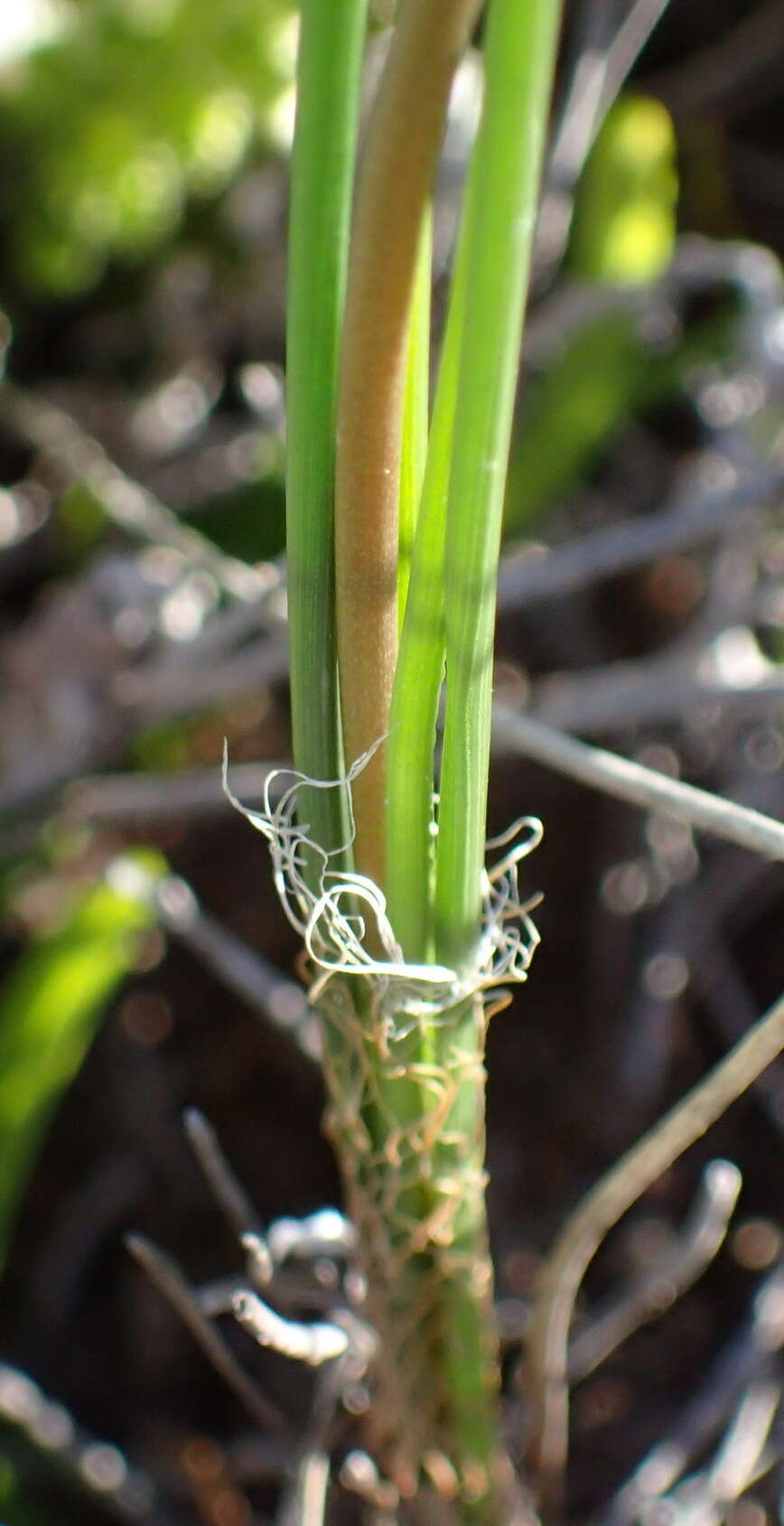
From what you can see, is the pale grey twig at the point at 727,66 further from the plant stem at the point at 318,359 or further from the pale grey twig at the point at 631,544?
A: the plant stem at the point at 318,359

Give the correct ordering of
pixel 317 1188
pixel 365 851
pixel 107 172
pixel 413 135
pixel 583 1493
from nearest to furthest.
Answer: pixel 413 135, pixel 365 851, pixel 583 1493, pixel 317 1188, pixel 107 172

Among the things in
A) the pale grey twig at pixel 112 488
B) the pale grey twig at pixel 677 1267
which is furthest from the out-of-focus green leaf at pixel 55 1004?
the pale grey twig at pixel 677 1267

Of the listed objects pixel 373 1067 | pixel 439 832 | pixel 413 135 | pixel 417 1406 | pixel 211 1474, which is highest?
pixel 413 135

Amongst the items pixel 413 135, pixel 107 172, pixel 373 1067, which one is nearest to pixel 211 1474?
pixel 373 1067

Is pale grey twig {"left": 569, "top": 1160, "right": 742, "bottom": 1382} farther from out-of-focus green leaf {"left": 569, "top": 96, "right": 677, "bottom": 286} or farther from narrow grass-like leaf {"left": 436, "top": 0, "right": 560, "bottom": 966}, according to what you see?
out-of-focus green leaf {"left": 569, "top": 96, "right": 677, "bottom": 286}

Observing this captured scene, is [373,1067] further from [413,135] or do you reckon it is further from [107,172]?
[107,172]

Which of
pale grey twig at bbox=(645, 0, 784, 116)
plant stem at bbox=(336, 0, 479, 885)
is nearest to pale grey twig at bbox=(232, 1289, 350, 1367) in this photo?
plant stem at bbox=(336, 0, 479, 885)

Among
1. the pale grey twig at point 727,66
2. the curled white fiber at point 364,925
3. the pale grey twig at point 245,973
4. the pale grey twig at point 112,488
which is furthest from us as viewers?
the pale grey twig at point 727,66

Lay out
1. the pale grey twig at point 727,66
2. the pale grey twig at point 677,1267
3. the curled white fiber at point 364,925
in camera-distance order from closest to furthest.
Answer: the curled white fiber at point 364,925 → the pale grey twig at point 677,1267 → the pale grey twig at point 727,66
